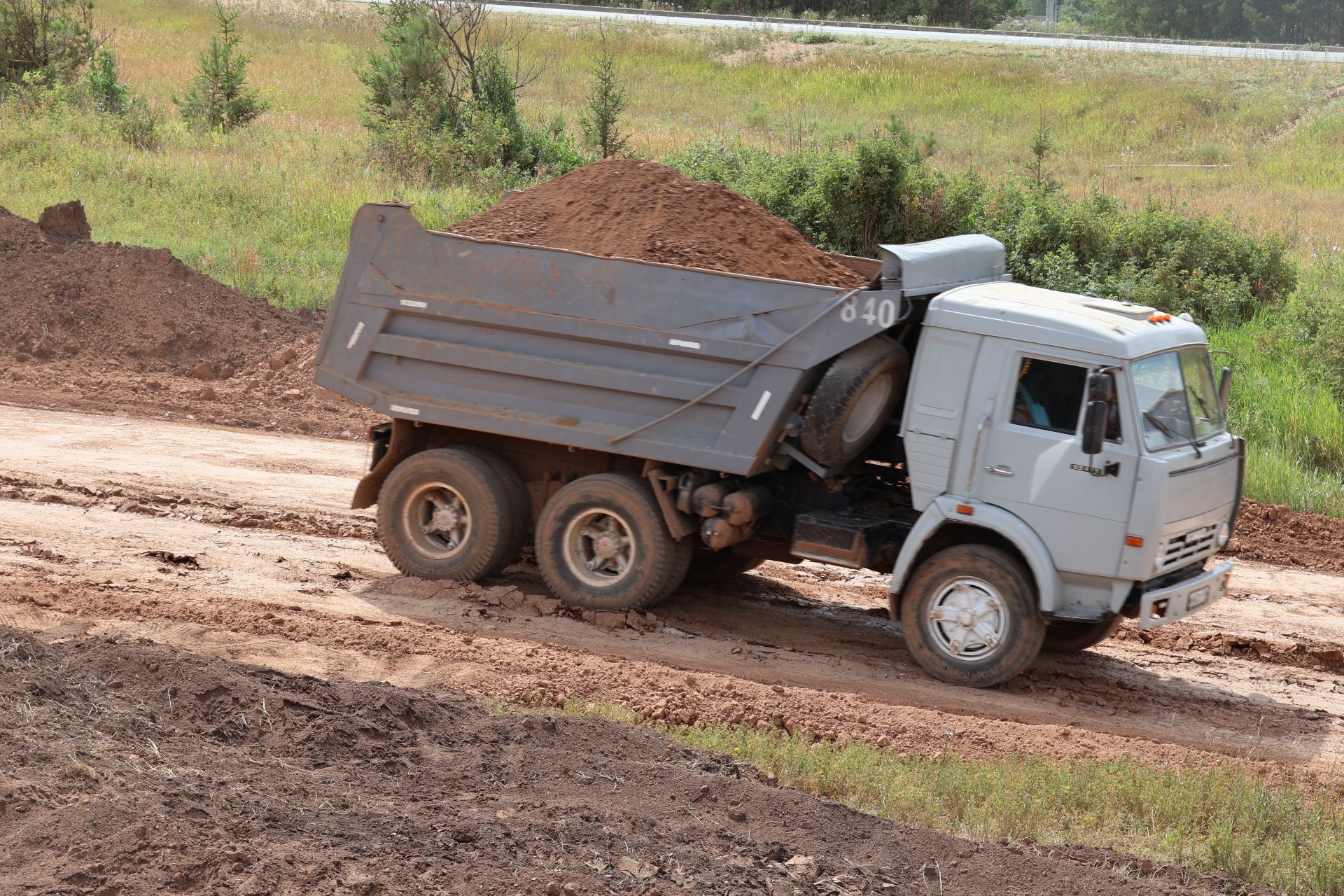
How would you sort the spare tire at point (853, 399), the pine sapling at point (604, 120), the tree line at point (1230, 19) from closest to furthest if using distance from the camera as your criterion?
the spare tire at point (853, 399)
the pine sapling at point (604, 120)
the tree line at point (1230, 19)

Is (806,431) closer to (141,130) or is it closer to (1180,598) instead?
(1180,598)

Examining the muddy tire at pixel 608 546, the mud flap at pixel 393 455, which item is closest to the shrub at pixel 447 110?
the mud flap at pixel 393 455

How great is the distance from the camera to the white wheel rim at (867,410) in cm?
830

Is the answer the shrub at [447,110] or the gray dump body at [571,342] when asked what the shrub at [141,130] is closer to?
the shrub at [447,110]

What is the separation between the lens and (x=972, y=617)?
8328 mm

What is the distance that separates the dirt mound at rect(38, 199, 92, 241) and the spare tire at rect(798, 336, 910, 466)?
1361cm

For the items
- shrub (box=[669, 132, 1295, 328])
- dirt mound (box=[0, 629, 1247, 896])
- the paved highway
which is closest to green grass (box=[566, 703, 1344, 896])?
dirt mound (box=[0, 629, 1247, 896])

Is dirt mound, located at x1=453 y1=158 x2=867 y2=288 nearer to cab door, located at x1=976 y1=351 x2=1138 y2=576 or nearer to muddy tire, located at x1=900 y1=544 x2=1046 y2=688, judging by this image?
cab door, located at x1=976 y1=351 x2=1138 y2=576

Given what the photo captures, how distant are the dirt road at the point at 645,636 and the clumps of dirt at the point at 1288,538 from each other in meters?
0.34

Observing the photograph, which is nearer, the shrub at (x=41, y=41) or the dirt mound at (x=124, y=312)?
the dirt mound at (x=124, y=312)

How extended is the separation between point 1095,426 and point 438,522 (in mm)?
4752

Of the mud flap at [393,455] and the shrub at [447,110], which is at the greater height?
the shrub at [447,110]

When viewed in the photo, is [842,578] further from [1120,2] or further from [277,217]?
[1120,2]

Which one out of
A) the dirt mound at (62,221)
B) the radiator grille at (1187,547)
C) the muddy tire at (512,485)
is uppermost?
the dirt mound at (62,221)
